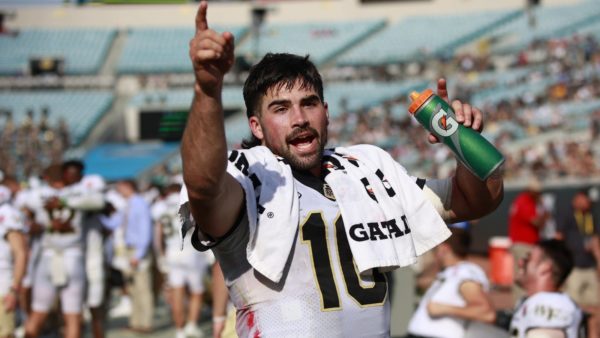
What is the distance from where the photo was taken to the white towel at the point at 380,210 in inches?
118

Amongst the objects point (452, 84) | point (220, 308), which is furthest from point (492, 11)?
point (220, 308)

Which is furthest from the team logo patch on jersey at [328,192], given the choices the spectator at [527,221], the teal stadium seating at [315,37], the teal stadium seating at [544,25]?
the teal stadium seating at [315,37]

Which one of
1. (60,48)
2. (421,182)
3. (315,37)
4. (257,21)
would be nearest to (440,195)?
(421,182)

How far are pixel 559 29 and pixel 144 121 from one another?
696 inches

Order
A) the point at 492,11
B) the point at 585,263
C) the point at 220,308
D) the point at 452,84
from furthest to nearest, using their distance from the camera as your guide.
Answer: the point at 492,11, the point at 452,84, the point at 585,263, the point at 220,308

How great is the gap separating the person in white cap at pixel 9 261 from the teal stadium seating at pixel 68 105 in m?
30.6

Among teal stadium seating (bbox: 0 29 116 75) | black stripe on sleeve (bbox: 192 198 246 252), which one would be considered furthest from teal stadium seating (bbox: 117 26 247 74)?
black stripe on sleeve (bbox: 192 198 246 252)

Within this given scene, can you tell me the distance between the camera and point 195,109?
8.45 ft

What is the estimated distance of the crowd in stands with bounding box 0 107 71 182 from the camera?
32.9m

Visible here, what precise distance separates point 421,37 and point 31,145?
18773 millimetres

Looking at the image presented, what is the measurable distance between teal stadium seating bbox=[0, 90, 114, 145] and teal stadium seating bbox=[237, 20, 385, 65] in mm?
7230

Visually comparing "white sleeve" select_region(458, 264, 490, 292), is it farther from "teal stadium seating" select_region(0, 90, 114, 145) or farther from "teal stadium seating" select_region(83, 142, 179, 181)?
"teal stadium seating" select_region(0, 90, 114, 145)

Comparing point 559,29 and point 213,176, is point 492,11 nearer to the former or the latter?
point 559,29

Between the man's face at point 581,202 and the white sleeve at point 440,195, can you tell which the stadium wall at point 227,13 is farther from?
the white sleeve at point 440,195
